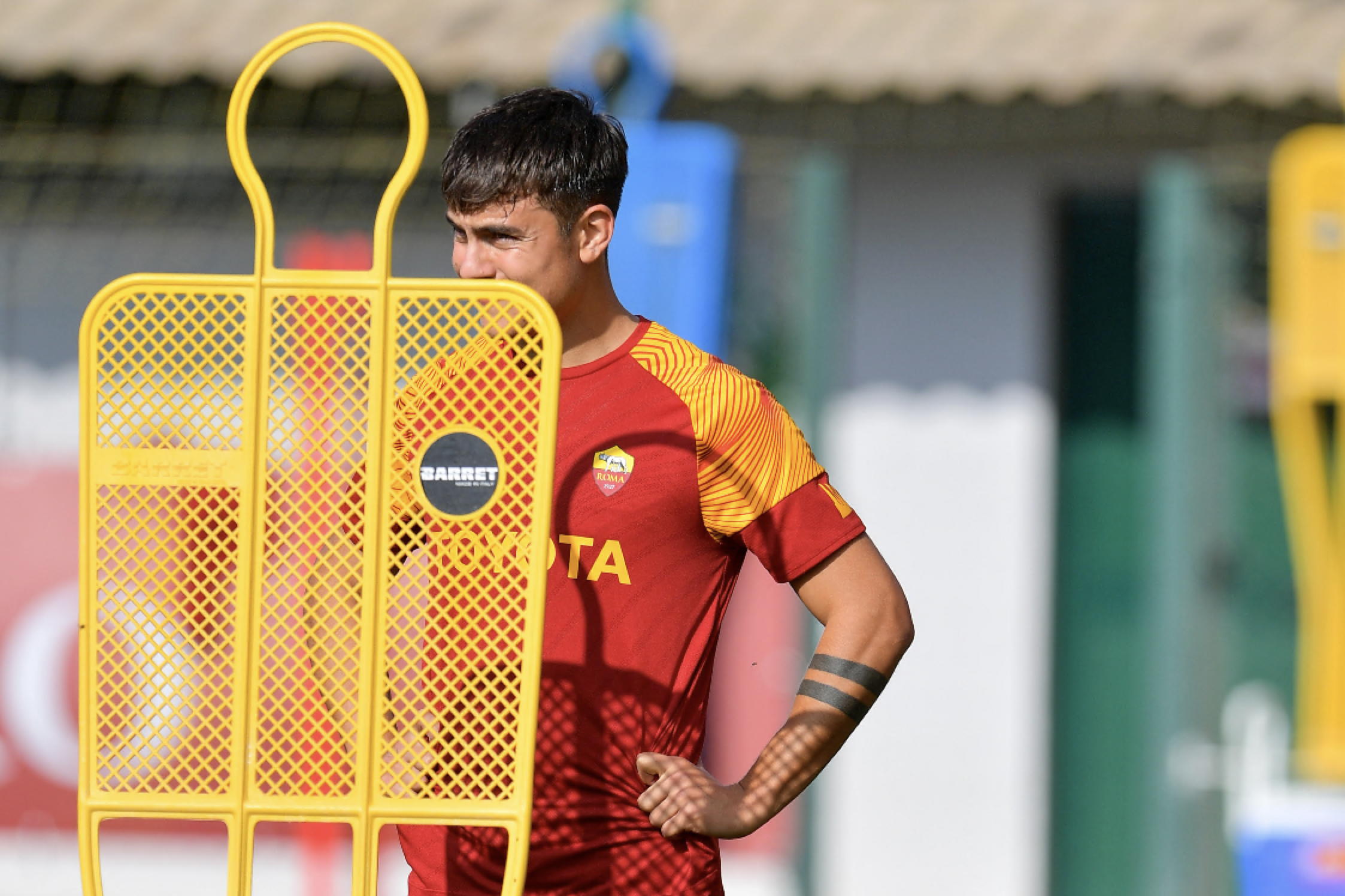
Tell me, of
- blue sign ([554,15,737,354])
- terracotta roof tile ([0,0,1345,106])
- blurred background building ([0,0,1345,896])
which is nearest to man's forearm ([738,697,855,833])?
blue sign ([554,15,737,354])

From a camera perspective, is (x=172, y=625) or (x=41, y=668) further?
(x=41, y=668)

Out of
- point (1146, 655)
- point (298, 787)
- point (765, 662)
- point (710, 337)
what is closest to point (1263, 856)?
point (1146, 655)

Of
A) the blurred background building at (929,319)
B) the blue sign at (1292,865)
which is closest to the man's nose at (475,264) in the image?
the blurred background building at (929,319)

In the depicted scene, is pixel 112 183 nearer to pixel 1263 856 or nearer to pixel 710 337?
pixel 710 337

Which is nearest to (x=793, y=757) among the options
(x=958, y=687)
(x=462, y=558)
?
(x=462, y=558)

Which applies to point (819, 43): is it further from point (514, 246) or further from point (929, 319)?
point (514, 246)

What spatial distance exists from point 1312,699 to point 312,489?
12.1 ft

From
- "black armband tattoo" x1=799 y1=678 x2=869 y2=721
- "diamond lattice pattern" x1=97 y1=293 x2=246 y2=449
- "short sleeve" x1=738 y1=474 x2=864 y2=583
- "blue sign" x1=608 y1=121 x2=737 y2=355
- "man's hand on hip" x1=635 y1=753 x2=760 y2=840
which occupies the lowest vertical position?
"man's hand on hip" x1=635 y1=753 x2=760 y2=840

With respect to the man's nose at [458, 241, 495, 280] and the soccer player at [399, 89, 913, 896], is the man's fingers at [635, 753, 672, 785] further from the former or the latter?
the man's nose at [458, 241, 495, 280]

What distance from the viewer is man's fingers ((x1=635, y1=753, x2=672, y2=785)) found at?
7.18 feet

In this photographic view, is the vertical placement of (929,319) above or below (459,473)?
above

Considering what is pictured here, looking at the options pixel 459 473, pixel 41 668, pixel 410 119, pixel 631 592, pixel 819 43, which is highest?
pixel 819 43

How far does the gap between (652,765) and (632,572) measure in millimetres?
242

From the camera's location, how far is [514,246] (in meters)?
2.22
